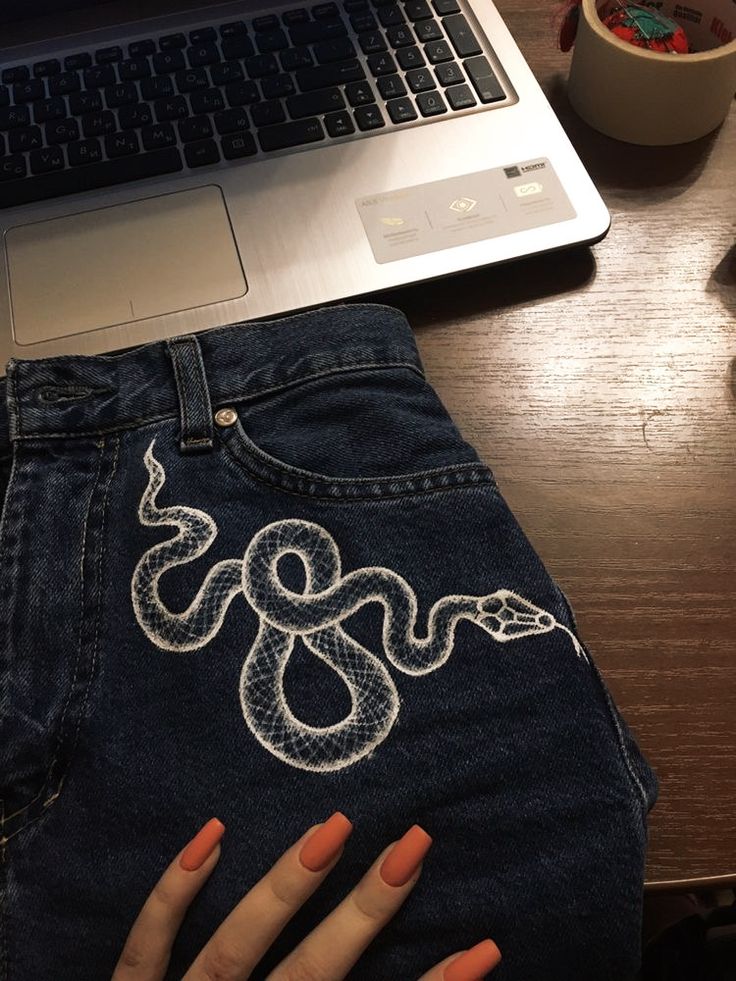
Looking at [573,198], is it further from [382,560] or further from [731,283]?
[382,560]

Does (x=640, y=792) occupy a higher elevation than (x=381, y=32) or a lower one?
lower

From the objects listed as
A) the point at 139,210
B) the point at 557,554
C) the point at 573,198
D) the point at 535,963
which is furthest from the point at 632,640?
the point at 139,210

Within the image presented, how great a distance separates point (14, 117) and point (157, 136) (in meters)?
0.11

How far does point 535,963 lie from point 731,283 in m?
0.42

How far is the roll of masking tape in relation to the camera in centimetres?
51

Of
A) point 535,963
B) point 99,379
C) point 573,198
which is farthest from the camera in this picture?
point 573,198

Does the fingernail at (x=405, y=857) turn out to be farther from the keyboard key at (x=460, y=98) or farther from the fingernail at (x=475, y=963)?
the keyboard key at (x=460, y=98)

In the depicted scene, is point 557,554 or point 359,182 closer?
point 557,554

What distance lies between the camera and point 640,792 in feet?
1.08

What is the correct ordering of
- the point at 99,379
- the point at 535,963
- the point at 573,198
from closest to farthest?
1. the point at 535,963
2. the point at 99,379
3. the point at 573,198

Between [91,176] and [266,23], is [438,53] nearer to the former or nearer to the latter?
[266,23]

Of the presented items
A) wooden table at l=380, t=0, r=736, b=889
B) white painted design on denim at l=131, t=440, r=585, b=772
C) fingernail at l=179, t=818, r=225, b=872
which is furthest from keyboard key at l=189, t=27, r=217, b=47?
fingernail at l=179, t=818, r=225, b=872

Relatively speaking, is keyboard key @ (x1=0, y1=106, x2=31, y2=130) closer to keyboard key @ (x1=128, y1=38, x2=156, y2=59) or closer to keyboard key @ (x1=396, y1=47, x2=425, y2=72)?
keyboard key @ (x1=128, y1=38, x2=156, y2=59)

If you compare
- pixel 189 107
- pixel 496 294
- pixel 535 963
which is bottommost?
pixel 535 963
